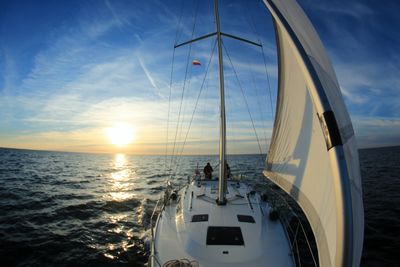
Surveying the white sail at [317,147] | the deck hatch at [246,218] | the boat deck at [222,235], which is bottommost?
the boat deck at [222,235]

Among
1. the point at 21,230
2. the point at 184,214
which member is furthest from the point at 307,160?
the point at 21,230

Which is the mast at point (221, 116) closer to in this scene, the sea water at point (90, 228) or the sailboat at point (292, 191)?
the sailboat at point (292, 191)

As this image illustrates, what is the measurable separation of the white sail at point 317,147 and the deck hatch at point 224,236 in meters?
1.99

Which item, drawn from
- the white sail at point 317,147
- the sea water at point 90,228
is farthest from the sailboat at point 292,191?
the sea water at point 90,228

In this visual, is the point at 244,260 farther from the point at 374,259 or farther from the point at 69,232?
the point at 69,232

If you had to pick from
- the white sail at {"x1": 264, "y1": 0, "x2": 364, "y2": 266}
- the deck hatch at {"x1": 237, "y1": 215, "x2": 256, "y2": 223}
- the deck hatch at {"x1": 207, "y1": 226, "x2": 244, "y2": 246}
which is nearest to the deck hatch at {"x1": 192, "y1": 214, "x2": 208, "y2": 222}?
the deck hatch at {"x1": 207, "y1": 226, "x2": 244, "y2": 246}

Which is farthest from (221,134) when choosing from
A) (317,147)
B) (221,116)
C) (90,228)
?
(90,228)

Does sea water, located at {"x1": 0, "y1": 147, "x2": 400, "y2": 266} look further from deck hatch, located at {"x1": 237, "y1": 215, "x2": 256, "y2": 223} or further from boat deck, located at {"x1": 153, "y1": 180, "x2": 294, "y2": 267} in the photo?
deck hatch, located at {"x1": 237, "y1": 215, "x2": 256, "y2": 223}

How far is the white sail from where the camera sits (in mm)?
2324

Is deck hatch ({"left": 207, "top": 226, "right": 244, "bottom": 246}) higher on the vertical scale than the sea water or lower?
higher

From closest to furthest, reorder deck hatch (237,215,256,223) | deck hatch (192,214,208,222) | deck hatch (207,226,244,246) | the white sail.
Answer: the white sail < deck hatch (207,226,244,246) < deck hatch (237,215,256,223) < deck hatch (192,214,208,222)

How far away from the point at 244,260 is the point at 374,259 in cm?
705

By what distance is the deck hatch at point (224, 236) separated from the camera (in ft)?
19.2

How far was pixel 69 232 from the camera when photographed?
11039 millimetres
